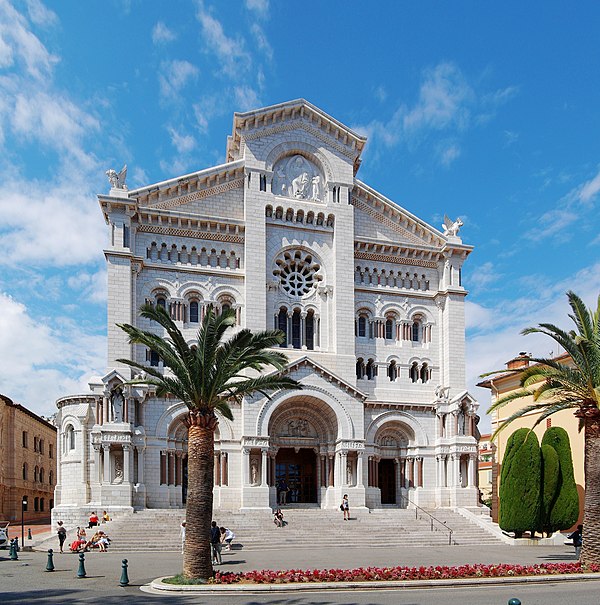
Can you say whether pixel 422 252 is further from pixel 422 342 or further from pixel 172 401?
pixel 172 401

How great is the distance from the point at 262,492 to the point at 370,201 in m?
20.5

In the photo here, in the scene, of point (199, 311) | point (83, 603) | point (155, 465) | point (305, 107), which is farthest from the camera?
point (305, 107)

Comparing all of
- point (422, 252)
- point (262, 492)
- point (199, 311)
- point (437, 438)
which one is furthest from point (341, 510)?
point (422, 252)

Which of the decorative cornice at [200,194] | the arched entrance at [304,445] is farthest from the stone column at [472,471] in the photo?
the decorative cornice at [200,194]

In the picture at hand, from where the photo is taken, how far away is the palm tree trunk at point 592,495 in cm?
2383

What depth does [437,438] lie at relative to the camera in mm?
45000

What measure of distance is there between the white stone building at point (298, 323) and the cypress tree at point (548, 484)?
27.5 ft

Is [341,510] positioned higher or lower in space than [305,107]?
lower

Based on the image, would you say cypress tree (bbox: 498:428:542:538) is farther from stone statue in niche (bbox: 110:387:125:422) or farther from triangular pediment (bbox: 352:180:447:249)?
stone statue in niche (bbox: 110:387:125:422)

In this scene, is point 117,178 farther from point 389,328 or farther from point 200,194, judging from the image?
point 389,328

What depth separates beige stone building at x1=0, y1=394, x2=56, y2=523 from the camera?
5928 centimetres

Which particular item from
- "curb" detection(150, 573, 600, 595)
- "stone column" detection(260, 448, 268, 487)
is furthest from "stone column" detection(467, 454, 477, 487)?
"curb" detection(150, 573, 600, 595)

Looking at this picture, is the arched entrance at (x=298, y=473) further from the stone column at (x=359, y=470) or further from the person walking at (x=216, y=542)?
the person walking at (x=216, y=542)

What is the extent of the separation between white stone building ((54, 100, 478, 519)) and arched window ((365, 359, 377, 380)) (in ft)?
0.37
